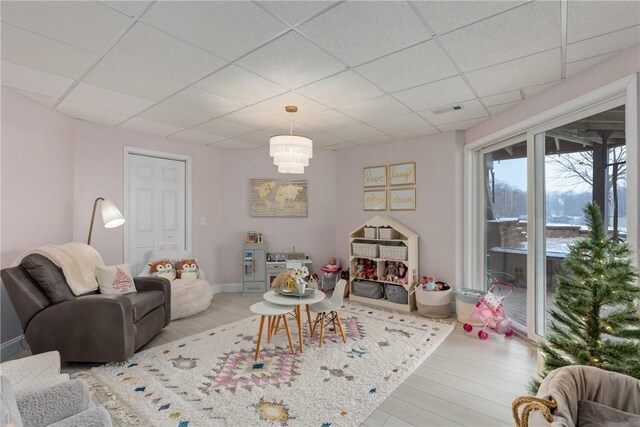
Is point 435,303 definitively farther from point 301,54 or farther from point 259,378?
point 301,54

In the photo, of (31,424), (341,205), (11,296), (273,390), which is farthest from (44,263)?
(341,205)

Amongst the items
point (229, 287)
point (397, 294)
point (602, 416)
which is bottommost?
point (229, 287)

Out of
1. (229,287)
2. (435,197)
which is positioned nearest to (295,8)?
(435,197)

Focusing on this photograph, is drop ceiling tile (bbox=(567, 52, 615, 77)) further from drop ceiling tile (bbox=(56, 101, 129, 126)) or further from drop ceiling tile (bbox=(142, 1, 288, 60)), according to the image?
drop ceiling tile (bbox=(56, 101, 129, 126))

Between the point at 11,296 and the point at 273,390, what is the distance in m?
2.20

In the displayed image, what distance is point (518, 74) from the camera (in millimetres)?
2514

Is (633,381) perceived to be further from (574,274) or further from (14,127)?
(14,127)

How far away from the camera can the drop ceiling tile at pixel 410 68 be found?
7.16 ft

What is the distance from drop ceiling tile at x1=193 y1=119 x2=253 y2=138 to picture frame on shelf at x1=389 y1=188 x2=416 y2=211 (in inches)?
89.5

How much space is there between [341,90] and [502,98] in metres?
1.58

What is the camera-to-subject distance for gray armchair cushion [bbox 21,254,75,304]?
2.60 m

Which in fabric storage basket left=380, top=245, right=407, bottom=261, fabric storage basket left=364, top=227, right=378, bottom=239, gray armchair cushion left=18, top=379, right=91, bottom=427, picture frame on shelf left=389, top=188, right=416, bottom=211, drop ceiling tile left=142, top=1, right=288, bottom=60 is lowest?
gray armchair cushion left=18, top=379, right=91, bottom=427

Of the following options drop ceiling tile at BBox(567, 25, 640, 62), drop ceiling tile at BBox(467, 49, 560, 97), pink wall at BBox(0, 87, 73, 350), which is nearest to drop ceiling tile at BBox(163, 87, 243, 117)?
pink wall at BBox(0, 87, 73, 350)

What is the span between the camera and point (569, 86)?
2580 mm
